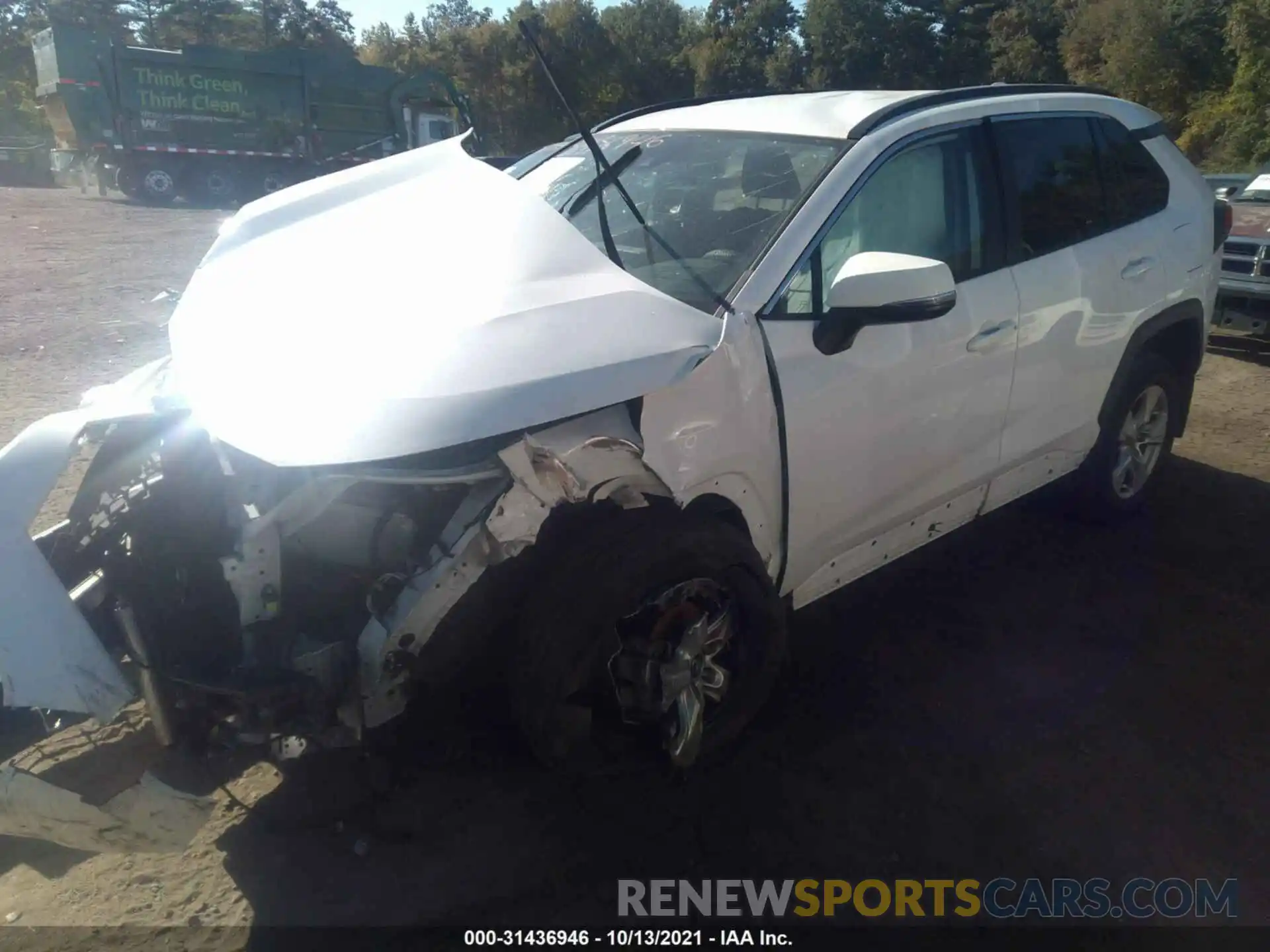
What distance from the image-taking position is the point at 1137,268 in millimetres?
4086

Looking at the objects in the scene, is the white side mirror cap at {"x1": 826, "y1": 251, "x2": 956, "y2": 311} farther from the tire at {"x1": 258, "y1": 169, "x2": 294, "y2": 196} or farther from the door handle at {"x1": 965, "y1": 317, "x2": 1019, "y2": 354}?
the tire at {"x1": 258, "y1": 169, "x2": 294, "y2": 196}

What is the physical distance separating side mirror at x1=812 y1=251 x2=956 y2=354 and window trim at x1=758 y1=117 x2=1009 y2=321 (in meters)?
0.13

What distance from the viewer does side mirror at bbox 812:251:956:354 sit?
2693 mm

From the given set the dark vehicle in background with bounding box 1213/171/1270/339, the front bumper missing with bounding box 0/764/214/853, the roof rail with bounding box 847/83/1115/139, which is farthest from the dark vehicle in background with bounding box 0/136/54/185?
the front bumper missing with bounding box 0/764/214/853

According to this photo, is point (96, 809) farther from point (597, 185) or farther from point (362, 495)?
point (597, 185)

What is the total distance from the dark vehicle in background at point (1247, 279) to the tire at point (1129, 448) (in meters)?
3.54

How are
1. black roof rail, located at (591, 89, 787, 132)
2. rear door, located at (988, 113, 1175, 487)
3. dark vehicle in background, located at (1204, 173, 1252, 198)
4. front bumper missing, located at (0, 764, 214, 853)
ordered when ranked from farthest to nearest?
dark vehicle in background, located at (1204, 173, 1252, 198) < black roof rail, located at (591, 89, 787, 132) < rear door, located at (988, 113, 1175, 487) < front bumper missing, located at (0, 764, 214, 853)

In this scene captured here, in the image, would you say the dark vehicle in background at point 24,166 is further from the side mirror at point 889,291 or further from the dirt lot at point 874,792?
the side mirror at point 889,291

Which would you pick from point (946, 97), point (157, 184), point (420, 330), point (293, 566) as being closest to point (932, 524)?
point (946, 97)

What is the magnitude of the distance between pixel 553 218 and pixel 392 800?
5.65ft

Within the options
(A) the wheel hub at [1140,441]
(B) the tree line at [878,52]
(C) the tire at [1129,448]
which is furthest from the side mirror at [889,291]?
(B) the tree line at [878,52]

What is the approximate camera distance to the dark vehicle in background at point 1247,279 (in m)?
7.72

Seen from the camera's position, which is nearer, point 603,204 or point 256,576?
point 256,576

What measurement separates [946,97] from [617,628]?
231cm
